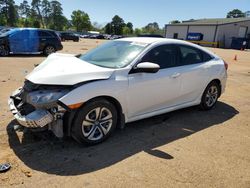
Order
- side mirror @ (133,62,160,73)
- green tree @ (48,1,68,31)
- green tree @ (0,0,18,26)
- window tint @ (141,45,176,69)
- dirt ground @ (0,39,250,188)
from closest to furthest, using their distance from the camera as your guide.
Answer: dirt ground @ (0,39,250,188)
side mirror @ (133,62,160,73)
window tint @ (141,45,176,69)
green tree @ (0,0,18,26)
green tree @ (48,1,68,31)

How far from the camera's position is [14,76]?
9305 millimetres

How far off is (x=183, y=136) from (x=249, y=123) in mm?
1804

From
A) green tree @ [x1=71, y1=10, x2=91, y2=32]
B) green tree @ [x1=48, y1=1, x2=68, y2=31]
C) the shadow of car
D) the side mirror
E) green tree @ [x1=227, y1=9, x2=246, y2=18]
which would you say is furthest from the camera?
green tree @ [x1=227, y1=9, x2=246, y2=18]

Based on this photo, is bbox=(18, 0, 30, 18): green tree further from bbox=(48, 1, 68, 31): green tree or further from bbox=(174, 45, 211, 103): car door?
bbox=(174, 45, 211, 103): car door

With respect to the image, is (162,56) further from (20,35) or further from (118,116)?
(20,35)

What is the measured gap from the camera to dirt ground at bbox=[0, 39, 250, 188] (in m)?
3.39

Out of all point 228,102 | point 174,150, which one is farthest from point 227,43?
point 174,150

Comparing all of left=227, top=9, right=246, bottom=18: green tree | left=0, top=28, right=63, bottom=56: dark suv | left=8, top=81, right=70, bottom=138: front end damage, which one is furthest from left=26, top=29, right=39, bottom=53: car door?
left=227, top=9, right=246, bottom=18: green tree

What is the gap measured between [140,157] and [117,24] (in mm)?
102836

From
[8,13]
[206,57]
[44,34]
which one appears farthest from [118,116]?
[8,13]

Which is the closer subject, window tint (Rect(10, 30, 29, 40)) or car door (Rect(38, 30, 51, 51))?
window tint (Rect(10, 30, 29, 40))

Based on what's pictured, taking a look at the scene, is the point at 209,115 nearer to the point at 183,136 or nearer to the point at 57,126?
the point at 183,136

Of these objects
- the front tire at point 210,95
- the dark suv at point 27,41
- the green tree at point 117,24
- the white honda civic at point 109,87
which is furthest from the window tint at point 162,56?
the green tree at point 117,24

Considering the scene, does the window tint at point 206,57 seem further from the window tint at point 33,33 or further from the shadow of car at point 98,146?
the window tint at point 33,33
